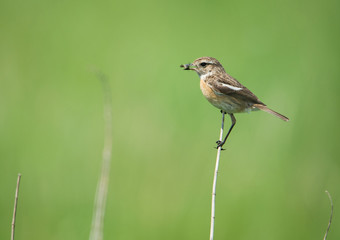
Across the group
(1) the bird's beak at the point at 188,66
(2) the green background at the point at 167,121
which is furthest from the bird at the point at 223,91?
(2) the green background at the point at 167,121

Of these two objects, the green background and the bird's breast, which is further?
the green background

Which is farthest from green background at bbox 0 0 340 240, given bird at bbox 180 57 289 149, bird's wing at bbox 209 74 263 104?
bird's wing at bbox 209 74 263 104

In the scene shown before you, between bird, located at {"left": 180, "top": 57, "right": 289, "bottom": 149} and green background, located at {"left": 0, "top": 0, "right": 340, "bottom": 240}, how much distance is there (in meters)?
2.06

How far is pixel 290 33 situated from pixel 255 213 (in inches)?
209

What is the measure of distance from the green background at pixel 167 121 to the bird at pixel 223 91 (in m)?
2.06

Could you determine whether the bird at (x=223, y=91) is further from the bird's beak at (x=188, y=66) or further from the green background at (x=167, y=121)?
the green background at (x=167, y=121)

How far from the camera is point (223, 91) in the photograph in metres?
5.75

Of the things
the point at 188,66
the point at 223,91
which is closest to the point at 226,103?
the point at 223,91

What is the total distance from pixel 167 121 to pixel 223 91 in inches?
131

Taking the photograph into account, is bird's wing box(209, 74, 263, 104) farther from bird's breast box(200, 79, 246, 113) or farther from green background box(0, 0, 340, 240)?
green background box(0, 0, 340, 240)

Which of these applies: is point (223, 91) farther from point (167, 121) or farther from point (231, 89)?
point (167, 121)

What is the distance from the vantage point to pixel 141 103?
31.0ft

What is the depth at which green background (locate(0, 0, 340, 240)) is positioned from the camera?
7.20 meters

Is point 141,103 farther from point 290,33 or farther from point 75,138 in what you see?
point 290,33
